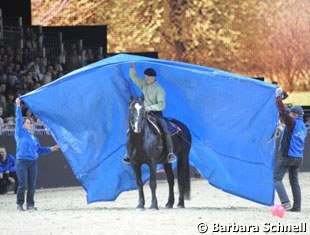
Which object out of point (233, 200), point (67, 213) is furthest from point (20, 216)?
point (233, 200)

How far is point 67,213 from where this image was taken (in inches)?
640

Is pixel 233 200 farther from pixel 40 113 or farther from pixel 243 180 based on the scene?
pixel 40 113

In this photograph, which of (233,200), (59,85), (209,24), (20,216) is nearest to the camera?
(20,216)

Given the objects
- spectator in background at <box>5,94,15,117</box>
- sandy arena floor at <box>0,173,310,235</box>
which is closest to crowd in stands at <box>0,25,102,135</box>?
spectator in background at <box>5,94,15,117</box>

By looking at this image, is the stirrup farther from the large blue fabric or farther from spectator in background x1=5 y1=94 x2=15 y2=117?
spectator in background x1=5 y1=94 x2=15 y2=117

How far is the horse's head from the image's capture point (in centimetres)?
1608

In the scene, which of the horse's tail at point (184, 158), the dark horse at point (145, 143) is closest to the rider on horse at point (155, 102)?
the dark horse at point (145, 143)

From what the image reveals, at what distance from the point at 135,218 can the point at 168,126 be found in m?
2.42

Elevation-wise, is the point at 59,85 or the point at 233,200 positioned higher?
the point at 59,85

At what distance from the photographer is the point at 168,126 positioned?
16938mm

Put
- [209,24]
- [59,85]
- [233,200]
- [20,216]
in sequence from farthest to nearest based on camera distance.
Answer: [209,24] → [233,200] → [59,85] → [20,216]

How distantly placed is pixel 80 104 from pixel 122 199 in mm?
3687

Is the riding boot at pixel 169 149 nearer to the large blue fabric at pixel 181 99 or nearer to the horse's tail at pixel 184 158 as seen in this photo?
the horse's tail at pixel 184 158

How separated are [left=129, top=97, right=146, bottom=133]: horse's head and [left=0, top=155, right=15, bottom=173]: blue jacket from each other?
306 inches
